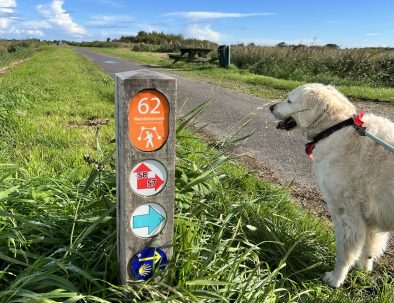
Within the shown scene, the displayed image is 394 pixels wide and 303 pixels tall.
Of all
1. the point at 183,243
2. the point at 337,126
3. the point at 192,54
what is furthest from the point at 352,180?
the point at 192,54

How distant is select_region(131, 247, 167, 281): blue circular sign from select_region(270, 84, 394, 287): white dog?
1.32m

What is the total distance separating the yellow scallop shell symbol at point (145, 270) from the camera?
2.13m

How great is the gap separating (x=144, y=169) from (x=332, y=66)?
15800 millimetres

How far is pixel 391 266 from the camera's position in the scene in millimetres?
3105

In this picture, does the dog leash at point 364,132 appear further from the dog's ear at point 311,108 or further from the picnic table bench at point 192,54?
the picnic table bench at point 192,54

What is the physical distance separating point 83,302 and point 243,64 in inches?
765

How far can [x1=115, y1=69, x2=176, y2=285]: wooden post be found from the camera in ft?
6.14

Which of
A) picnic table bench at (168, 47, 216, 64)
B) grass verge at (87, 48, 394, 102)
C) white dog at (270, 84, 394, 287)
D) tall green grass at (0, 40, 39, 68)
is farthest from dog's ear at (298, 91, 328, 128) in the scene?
tall green grass at (0, 40, 39, 68)

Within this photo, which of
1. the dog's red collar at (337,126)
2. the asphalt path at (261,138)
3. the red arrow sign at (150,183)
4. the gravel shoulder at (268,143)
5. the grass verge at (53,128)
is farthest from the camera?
the asphalt path at (261,138)

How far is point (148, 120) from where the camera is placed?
1922 mm

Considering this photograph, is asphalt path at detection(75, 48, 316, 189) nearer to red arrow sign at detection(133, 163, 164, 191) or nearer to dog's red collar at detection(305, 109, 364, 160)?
dog's red collar at detection(305, 109, 364, 160)

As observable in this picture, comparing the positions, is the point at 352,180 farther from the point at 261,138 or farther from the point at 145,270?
the point at 261,138

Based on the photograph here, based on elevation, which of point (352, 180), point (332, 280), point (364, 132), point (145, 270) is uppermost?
point (364, 132)

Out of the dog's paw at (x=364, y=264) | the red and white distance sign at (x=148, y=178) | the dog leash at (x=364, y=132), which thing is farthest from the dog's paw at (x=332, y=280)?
the red and white distance sign at (x=148, y=178)
